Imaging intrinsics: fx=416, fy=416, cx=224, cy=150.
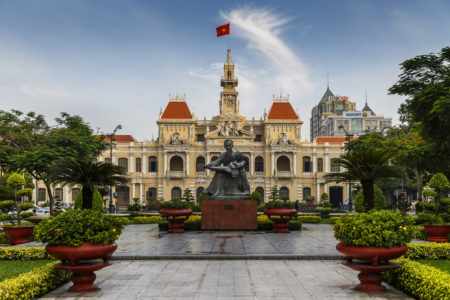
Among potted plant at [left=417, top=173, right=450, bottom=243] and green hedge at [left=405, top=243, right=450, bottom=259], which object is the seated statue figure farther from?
green hedge at [left=405, top=243, right=450, bottom=259]

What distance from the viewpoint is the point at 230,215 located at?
Result: 16.8 meters

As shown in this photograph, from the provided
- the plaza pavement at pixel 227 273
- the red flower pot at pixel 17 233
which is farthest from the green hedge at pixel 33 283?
the red flower pot at pixel 17 233

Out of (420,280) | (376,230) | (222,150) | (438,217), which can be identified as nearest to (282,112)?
(222,150)

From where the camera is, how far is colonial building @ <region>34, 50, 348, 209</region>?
55.0 meters

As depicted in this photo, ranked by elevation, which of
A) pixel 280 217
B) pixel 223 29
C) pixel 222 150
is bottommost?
pixel 280 217

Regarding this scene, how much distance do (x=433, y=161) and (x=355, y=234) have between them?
17.3m

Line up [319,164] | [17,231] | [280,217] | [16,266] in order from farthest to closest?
[319,164]
[280,217]
[17,231]
[16,266]

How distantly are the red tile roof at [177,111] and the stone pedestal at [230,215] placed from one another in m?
41.9

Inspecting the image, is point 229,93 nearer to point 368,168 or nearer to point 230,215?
point 230,215

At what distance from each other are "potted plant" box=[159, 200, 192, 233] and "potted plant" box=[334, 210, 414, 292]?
32.7ft

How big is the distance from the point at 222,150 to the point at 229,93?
29.9 feet

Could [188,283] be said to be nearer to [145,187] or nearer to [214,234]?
[214,234]

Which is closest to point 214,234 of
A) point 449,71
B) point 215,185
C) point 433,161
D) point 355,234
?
point 215,185

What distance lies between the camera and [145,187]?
55.7 m
